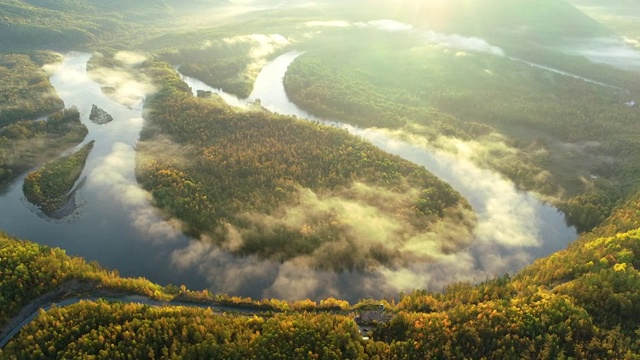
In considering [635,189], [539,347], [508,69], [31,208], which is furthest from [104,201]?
[508,69]

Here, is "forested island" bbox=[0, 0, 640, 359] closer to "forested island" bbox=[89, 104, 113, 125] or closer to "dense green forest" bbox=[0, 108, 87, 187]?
"dense green forest" bbox=[0, 108, 87, 187]

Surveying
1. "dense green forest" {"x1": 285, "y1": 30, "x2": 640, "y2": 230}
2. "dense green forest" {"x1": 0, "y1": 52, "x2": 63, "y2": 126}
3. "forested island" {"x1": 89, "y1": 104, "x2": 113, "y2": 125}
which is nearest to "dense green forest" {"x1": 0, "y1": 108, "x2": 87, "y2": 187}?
"forested island" {"x1": 89, "y1": 104, "x2": 113, "y2": 125}

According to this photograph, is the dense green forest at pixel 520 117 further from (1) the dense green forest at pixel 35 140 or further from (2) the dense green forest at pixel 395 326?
(1) the dense green forest at pixel 35 140

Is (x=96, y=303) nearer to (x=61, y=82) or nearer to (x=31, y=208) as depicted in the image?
(x=31, y=208)

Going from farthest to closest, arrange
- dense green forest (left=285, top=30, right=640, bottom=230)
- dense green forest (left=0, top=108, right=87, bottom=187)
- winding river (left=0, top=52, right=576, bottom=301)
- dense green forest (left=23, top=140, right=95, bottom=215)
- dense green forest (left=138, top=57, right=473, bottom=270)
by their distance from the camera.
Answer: dense green forest (left=0, top=108, right=87, bottom=187) < dense green forest (left=285, top=30, right=640, bottom=230) < dense green forest (left=23, top=140, right=95, bottom=215) < dense green forest (left=138, top=57, right=473, bottom=270) < winding river (left=0, top=52, right=576, bottom=301)

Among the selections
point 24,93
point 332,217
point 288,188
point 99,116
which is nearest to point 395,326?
point 332,217

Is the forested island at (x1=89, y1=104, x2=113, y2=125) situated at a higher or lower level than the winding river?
higher

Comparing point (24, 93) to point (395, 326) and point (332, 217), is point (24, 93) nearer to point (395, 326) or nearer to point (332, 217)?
point (332, 217)
